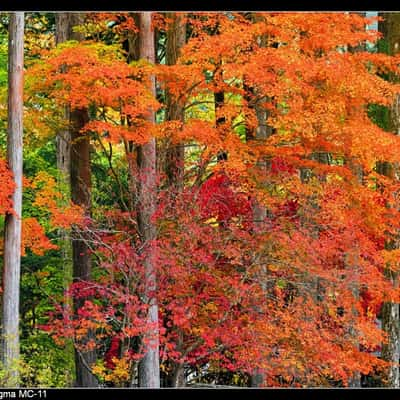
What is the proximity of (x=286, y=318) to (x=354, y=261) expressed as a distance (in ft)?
5.34

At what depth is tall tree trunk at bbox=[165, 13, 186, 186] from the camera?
42.6 feet

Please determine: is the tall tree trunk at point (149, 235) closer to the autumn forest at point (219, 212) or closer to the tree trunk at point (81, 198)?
the autumn forest at point (219, 212)

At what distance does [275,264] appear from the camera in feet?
39.3

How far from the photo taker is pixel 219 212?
12.9m

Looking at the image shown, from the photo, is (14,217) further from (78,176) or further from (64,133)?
(64,133)

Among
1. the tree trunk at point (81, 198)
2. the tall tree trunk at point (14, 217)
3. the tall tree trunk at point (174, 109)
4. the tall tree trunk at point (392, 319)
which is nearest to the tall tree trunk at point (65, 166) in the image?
the tree trunk at point (81, 198)

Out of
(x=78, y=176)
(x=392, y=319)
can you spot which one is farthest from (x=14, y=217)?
(x=392, y=319)

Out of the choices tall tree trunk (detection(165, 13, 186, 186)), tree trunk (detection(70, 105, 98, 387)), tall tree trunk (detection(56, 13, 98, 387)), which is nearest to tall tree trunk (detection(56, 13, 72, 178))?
tall tree trunk (detection(56, 13, 98, 387))

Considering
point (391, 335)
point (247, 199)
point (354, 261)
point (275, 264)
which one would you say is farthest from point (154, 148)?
point (391, 335)

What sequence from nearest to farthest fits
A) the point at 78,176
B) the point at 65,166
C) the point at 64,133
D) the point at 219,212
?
1. the point at 219,212
2. the point at 78,176
3. the point at 64,133
4. the point at 65,166

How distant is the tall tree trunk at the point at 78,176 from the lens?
13105 millimetres

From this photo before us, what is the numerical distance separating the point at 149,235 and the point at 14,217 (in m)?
2.19

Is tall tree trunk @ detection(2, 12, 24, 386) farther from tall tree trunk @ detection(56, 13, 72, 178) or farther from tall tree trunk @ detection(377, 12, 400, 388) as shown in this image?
tall tree trunk @ detection(377, 12, 400, 388)

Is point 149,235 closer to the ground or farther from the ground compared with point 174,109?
closer to the ground
